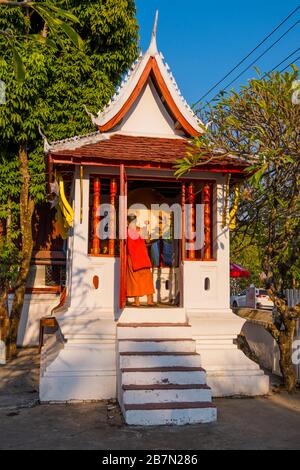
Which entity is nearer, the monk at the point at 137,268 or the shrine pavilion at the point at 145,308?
the shrine pavilion at the point at 145,308

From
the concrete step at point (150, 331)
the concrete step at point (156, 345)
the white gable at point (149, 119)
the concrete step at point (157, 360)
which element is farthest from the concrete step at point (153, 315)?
the white gable at point (149, 119)

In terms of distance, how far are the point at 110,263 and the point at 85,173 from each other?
1.72m

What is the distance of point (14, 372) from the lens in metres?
10.9

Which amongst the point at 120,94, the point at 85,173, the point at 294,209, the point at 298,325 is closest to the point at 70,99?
the point at 120,94

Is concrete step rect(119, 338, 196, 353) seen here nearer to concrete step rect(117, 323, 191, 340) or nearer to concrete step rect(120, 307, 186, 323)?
concrete step rect(117, 323, 191, 340)

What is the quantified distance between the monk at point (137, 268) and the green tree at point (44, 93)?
5.26 metres

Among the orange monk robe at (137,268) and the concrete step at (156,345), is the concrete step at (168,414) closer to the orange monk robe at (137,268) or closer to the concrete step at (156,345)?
the concrete step at (156,345)

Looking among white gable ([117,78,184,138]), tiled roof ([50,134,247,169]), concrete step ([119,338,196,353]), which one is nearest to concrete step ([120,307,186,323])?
concrete step ([119,338,196,353])

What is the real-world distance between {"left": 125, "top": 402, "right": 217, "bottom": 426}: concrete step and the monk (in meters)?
2.69

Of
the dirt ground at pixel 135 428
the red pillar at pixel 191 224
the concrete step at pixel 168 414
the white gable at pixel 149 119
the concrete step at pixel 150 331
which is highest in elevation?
the white gable at pixel 149 119

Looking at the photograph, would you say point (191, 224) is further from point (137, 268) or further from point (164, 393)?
point (164, 393)

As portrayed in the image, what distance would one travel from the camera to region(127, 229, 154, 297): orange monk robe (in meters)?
8.96

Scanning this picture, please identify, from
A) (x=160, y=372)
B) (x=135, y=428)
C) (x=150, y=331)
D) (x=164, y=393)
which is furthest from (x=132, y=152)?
(x=135, y=428)

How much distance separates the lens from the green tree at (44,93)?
12805 mm
